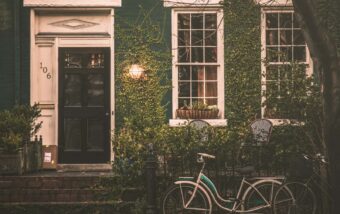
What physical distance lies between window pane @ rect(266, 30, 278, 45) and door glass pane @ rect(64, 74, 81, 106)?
13.8 ft

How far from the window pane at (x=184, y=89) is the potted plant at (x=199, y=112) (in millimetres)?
390

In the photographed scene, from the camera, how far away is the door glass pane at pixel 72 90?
12.1 m

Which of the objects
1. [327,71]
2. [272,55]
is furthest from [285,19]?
[327,71]

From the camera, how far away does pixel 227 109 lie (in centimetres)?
1195

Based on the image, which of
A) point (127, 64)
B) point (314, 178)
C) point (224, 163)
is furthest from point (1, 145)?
point (314, 178)

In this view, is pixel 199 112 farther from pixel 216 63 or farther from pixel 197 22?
pixel 197 22

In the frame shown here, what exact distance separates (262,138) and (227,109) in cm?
188

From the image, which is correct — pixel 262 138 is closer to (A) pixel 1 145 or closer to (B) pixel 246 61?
(B) pixel 246 61

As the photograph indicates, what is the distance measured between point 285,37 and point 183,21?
7.43 ft

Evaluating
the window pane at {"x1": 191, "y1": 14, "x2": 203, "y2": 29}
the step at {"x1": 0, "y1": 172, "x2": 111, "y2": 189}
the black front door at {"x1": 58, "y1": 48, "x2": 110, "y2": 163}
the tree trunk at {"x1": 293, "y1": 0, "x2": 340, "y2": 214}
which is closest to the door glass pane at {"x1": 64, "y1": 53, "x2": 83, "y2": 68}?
the black front door at {"x1": 58, "y1": 48, "x2": 110, "y2": 163}

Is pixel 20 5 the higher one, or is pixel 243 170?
pixel 20 5

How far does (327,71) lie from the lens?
7328mm

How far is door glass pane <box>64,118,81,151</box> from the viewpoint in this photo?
1208cm

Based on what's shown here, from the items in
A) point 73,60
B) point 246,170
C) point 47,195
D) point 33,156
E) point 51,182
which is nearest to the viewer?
point 246,170
